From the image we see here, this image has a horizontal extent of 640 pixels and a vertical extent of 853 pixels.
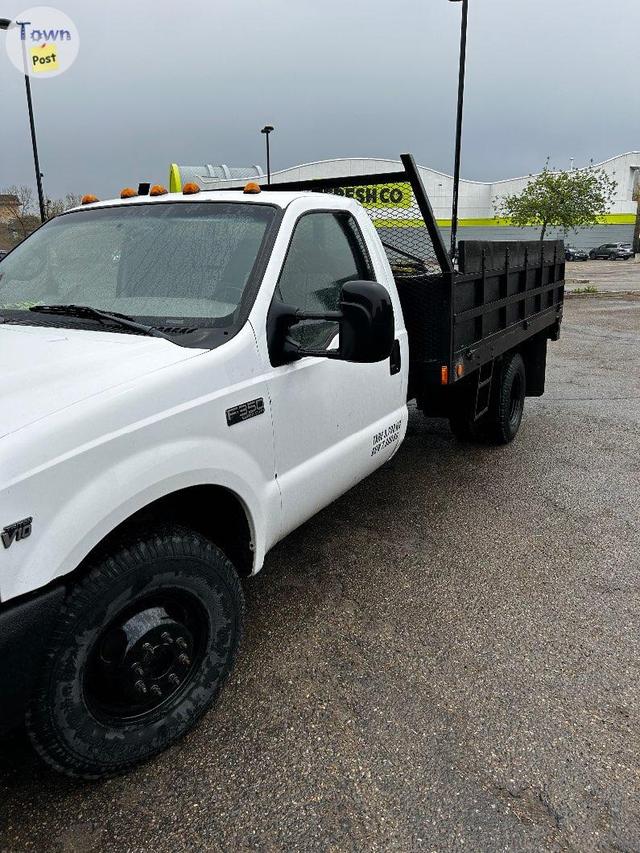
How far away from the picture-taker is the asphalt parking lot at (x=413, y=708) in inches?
81.5

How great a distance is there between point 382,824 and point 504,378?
3917mm

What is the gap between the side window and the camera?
285 centimetres

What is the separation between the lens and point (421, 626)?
3.11m

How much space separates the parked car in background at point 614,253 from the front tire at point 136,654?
181ft

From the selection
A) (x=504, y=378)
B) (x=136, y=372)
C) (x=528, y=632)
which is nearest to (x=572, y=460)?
(x=504, y=378)

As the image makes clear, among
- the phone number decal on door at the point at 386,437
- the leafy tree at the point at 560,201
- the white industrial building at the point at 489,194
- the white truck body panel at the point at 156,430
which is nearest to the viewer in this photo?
the white truck body panel at the point at 156,430

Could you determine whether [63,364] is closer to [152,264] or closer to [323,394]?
[152,264]

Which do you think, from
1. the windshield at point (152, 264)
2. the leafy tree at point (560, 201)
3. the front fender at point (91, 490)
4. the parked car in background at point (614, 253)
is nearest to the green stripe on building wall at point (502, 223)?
the parked car in background at point (614, 253)

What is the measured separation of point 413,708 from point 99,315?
1.96 meters

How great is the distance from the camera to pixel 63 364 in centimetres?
220

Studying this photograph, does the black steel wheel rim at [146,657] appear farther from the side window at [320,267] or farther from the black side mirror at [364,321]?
the side window at [320,267]

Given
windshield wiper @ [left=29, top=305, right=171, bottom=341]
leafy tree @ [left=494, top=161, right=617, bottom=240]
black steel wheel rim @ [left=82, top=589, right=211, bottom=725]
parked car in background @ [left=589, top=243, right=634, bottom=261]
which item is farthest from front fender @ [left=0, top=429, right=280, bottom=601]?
parked car in background @ [left=589, top=243, right=634, bottom=261]

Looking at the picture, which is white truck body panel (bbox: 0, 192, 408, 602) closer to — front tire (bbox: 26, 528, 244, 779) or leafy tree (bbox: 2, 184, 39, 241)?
front tire (bbox: 26, 528, 244, 779)

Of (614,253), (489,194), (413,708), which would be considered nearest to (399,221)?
(413,708)
